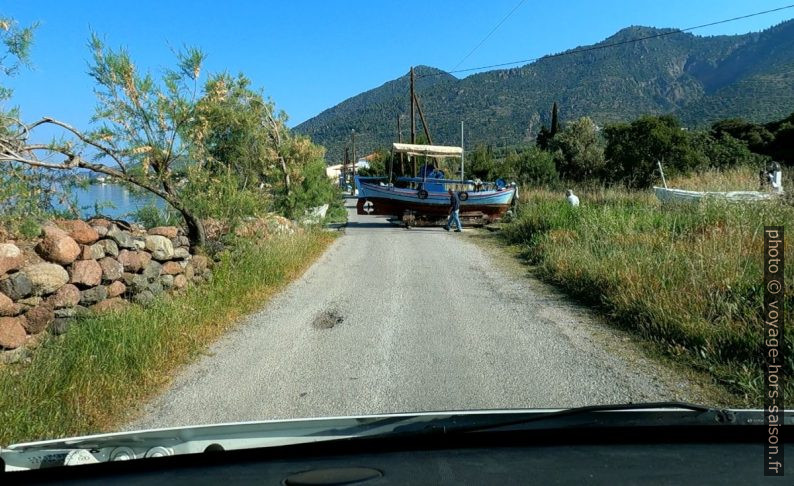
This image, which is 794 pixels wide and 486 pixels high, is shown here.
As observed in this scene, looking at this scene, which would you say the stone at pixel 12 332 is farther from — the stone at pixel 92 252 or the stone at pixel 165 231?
the stone at pixel 165 231

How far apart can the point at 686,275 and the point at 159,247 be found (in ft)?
23.3

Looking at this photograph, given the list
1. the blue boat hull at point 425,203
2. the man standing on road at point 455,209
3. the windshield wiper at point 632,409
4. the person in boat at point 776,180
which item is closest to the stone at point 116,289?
the windshield wiper at point 632,409

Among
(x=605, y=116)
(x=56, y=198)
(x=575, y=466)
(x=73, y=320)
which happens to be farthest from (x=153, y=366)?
(x=605, y=116)

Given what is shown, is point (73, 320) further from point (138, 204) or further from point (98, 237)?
point (138, 204)

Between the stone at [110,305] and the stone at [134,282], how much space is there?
0.34m

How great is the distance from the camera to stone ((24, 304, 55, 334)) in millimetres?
5773

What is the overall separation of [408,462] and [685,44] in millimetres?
156563

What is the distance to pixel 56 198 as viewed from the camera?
7887mm

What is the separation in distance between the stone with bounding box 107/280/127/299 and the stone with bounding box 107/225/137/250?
1.73 feet

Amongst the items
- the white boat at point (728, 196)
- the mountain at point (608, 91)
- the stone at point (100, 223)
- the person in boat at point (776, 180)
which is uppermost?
the mountain at point (608, 91)

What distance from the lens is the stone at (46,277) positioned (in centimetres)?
590

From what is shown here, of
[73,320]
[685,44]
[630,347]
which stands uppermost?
[685,44]

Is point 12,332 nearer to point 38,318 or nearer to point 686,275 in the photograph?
point 38,318

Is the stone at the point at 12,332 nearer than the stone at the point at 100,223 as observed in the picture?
Yes
